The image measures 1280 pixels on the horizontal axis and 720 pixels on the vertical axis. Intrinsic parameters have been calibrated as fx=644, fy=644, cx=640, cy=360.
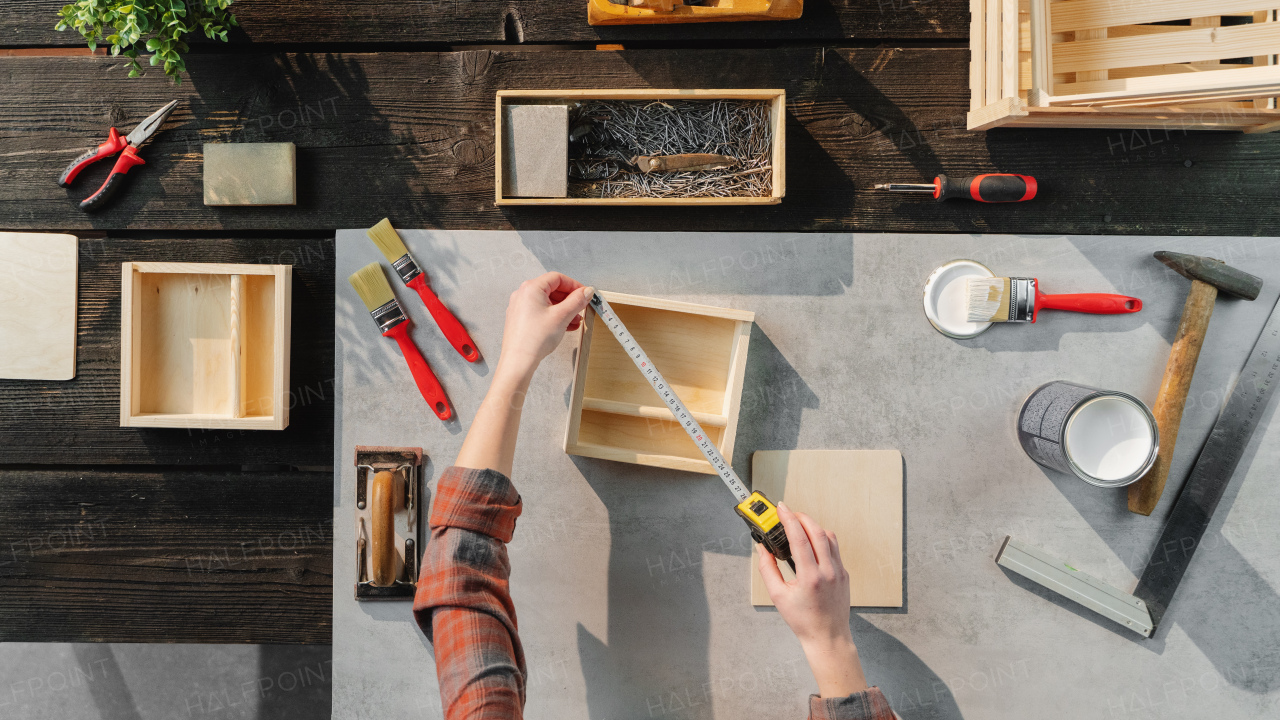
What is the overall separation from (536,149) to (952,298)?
1227 millimetres

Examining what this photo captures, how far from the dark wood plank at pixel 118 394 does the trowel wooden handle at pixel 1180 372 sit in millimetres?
2334

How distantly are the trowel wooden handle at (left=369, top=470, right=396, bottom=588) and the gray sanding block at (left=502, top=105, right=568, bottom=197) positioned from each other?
860mm

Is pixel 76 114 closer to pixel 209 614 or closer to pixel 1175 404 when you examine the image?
pixel 209 614

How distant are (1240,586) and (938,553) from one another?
86cm

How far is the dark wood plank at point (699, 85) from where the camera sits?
183 cm

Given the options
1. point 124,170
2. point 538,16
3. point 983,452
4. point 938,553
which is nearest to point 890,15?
point 538,16

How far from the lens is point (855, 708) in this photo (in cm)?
142

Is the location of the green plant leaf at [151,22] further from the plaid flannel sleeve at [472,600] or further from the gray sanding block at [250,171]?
the plaid flannel sleeve at [472,600]

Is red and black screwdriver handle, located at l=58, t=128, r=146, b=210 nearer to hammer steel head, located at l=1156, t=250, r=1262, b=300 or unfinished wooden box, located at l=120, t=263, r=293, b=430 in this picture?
unfinished wooden box, located at l=120, t=263, r=293, b=430

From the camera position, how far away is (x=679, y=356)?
70.3 inches

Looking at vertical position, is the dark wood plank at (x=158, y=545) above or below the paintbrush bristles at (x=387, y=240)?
below

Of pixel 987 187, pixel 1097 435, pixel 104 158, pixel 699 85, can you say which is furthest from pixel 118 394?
pixel 1097 435

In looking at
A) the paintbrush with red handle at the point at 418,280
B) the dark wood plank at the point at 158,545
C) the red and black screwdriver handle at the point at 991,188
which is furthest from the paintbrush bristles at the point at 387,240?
the red and black screwdriver handle at the point at 991,188

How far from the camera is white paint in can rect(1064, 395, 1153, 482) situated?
166 centimetres
